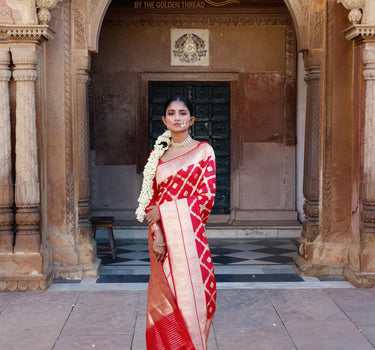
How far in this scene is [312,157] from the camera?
6.82 meters

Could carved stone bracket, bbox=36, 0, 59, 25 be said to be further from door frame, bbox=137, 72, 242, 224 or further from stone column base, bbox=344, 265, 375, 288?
stone column base, bbox=344, 265, 375, 288

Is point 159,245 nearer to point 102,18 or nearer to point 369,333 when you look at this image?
point 369,333

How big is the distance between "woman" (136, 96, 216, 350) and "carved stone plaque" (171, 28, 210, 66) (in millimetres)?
6101

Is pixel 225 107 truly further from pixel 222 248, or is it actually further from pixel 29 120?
pixel 29 120

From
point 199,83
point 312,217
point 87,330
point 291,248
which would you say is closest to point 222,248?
point 291,248

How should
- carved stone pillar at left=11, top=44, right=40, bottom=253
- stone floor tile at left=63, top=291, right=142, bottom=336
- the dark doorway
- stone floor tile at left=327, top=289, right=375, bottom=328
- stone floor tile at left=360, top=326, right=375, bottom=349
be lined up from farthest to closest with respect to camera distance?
the dark doorway < carved stone pillar at left=11, top=44, right=40, bottom=253 < stone floor tile at left=327, top=289, right=375, bottom=328 < stone floor tile at left=63, top=291, right=142, bottom=336 < stone floor tile at left=360, top=326, right=375, bottom=349

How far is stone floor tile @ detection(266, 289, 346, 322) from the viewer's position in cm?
521

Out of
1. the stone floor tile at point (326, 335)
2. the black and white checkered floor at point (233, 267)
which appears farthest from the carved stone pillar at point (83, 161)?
the stone floor tile at point (326, 335)

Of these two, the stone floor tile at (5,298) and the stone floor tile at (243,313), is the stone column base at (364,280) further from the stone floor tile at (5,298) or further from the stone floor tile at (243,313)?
the stone floor tile at (5,298)

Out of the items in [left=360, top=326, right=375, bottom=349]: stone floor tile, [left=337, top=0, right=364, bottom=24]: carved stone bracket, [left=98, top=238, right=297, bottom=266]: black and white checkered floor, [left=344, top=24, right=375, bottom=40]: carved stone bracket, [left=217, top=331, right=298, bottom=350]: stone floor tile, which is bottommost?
[left=98, top=238, right=297, bottom=266]: black and white checkered floor

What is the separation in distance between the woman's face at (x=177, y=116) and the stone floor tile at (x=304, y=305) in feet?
7.24

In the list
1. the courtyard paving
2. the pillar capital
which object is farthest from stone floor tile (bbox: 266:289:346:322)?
the pillar capital

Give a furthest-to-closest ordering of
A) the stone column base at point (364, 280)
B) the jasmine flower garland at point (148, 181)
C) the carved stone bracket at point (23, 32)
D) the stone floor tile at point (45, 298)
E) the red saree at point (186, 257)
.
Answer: the stone column base at point (364, 280)
the carved stone bracket at point (23, 32)
the stone floor tile at point (45, 298)
the jasmine flower garland at point (148, 181)
the red saree at point (186, 257)

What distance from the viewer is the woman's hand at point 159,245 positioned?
3.68 metres
